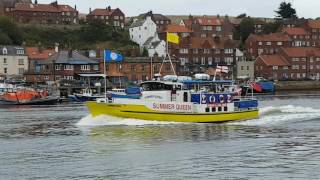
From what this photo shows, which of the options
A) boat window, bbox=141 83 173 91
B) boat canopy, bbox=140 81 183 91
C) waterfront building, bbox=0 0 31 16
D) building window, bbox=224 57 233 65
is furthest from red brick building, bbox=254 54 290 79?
boat window, bbox=141 83 173 91

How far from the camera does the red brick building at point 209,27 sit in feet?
610

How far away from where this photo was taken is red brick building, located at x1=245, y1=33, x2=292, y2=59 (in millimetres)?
172000

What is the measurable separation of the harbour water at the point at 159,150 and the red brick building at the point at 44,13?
117 meters

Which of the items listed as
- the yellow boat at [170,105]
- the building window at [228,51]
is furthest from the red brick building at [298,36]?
the yellow boat at [170,105]

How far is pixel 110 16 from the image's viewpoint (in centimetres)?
18238

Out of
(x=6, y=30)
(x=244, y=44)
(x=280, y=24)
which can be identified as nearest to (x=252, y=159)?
(x=6, y=30)

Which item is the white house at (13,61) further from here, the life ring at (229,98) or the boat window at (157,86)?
the life ring at (229,98)

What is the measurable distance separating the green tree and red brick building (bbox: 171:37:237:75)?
35830 millimetres

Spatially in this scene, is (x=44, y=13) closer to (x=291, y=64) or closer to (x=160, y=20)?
(x=160, y=20)

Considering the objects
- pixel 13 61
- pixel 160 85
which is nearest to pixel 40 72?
pixel 13 61

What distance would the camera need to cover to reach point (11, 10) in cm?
17438

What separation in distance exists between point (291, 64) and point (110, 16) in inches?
2004

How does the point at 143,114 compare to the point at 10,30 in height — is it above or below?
below

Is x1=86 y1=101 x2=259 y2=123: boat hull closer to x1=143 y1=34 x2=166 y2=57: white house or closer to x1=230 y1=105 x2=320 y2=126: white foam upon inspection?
x1=230 y1=105 x2=320 y2=126: white foam
